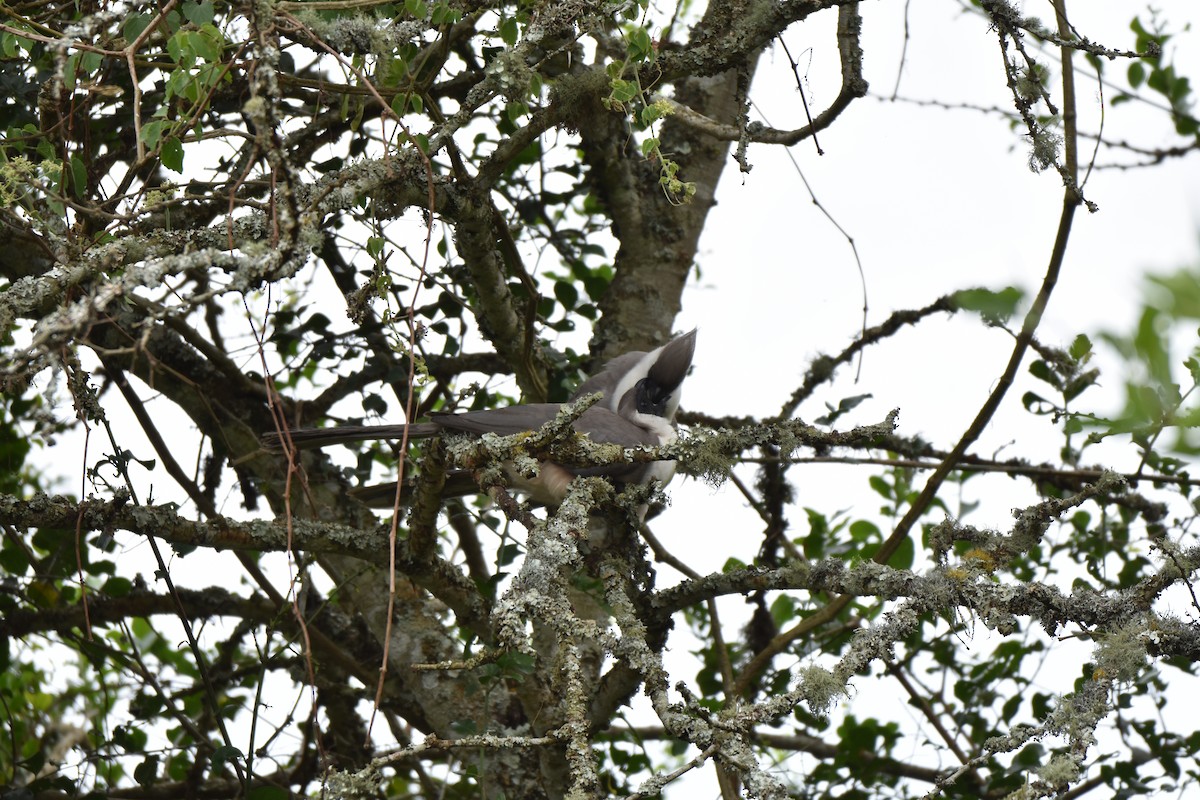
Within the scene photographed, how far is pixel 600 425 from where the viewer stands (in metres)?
3.36

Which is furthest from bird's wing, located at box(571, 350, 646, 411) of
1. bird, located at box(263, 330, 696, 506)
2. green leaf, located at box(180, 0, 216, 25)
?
green leaf, located at box(180, 0, 216, 25)

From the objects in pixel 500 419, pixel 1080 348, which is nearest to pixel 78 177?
pixel 500 419

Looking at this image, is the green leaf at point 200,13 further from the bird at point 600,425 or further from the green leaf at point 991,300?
the green leaf at point 991,300

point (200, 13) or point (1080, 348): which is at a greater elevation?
point (1080, 348)

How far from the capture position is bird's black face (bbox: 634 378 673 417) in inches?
149

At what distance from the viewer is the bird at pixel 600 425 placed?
120 inches

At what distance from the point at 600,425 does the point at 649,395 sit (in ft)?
1.56

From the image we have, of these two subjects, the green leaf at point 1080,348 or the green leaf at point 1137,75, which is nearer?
the green leaf at point 1080,348

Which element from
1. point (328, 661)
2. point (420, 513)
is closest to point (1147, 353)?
point (420, 513)

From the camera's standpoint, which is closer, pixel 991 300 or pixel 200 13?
pixel 991 300

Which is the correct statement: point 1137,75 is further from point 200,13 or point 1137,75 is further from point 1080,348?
point 200,13

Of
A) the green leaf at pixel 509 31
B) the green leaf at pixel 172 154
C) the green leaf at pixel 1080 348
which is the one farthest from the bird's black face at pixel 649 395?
the green leaf at pixel 172 154

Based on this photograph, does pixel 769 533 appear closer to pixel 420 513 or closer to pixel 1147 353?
pixel 420 513

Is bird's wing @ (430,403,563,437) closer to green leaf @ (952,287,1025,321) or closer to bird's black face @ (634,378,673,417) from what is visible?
bird's black face @ (634,378,673,417)
